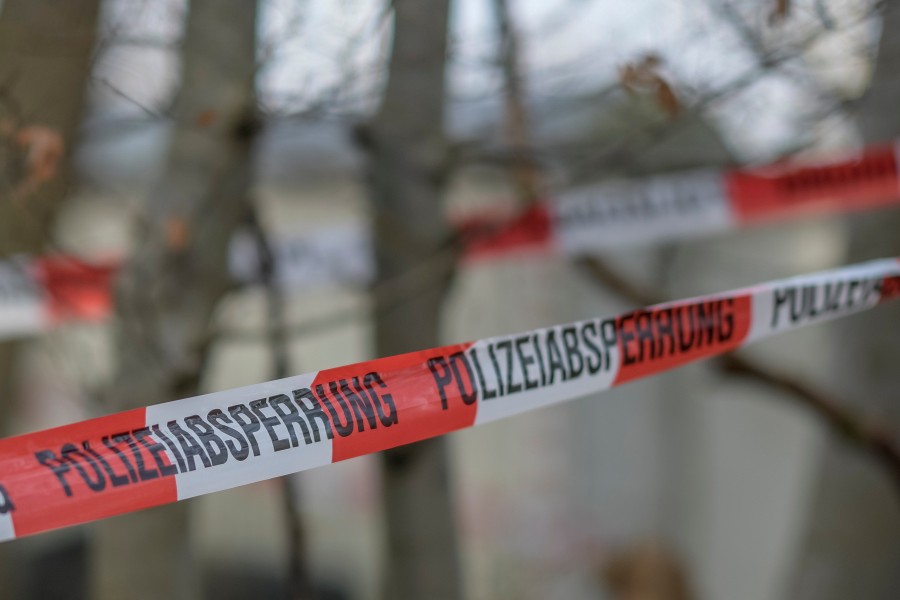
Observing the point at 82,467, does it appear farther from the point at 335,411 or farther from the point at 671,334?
the point at 671,334

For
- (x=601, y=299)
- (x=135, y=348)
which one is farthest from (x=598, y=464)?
(x=135, y=348)

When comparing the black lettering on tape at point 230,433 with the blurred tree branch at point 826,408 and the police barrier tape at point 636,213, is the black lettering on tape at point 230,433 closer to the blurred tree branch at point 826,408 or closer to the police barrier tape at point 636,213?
the police barrier tape at point 636,213

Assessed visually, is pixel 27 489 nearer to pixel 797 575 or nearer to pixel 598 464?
pixel 797 575

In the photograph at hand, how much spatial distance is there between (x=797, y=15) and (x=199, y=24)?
7.89 ft

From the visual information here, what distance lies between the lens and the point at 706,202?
5.21 metres

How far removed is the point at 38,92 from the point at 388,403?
2855 millimetres

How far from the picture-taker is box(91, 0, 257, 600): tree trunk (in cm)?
333

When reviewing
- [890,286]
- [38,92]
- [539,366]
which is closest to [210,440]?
[539,366]

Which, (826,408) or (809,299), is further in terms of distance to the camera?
(826,408)

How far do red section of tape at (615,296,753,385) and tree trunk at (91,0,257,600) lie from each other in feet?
5.49

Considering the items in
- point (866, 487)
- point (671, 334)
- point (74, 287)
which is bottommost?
point (866, 487)

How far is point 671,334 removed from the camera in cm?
269

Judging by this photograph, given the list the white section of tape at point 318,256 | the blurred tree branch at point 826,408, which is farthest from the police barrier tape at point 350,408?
the white section of tape at point 318,256

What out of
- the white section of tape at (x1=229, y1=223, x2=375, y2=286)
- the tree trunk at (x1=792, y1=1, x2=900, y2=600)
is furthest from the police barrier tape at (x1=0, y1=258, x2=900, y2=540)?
the white section of tape at (x1=229, y1=223, x2=375, y2=286)
